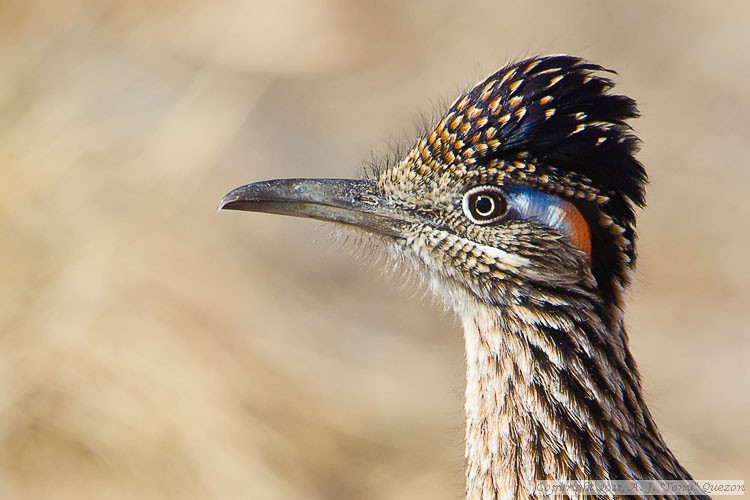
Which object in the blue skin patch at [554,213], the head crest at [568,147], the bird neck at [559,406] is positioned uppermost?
the head crest at [568,147]

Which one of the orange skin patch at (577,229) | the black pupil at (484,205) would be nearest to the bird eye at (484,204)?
the black pupil at (484,205)

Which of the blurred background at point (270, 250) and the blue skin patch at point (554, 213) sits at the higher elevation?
the blurred background at point (270, 250)

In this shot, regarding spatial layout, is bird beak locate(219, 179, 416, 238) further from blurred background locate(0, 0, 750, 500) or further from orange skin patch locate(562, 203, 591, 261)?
blurred background locate(0, 0, 750, 500)

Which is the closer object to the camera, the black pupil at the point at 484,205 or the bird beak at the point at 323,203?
the black pupil at the point at 484,205

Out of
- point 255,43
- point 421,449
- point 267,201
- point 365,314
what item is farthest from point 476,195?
point 255,43

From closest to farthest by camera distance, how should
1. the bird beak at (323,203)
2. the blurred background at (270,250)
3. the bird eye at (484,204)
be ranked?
1. the bird eye at (484,204)
2. the bird beak at (323,203)
3. the blurred background at (270,250)

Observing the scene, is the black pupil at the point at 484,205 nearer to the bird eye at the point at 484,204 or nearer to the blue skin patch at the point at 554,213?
the bird eye at the point at 484,204

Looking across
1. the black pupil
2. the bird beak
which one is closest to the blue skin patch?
the black pupil

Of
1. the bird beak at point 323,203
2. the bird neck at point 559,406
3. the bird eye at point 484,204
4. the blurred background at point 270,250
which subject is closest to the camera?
the bird neck at point 559,406

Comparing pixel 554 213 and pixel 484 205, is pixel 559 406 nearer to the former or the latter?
pixel 554 213
